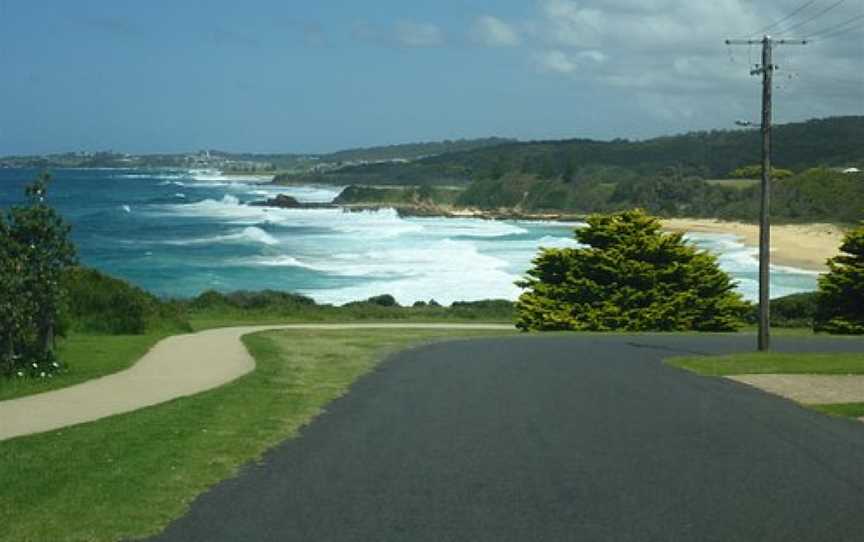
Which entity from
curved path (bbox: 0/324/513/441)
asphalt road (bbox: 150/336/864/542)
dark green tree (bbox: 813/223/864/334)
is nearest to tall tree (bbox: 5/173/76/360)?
curved path (bbox: 0/324/513/441)

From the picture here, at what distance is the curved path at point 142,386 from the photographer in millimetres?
12656

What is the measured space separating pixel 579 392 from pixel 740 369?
4.43m

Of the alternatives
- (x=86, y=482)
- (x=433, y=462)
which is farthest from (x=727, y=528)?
(x=86, y=482)

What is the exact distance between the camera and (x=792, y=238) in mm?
83875

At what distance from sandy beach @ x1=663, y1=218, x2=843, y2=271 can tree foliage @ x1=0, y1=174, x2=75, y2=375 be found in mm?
51545

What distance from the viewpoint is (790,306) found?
1545 inches

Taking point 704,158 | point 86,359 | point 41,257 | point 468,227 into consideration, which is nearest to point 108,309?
point 86,359

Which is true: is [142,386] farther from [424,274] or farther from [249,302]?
[424,274]

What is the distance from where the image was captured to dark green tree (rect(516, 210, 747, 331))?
33.4m

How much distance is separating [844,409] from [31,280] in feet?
34.5

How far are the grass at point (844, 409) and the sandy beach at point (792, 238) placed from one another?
49.1 metres

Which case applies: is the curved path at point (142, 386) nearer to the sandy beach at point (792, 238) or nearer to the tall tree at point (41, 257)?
the tall tree at point (41, 257)

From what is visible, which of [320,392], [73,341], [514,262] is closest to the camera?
[320,392]

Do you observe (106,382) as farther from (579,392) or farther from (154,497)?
(154,497)
